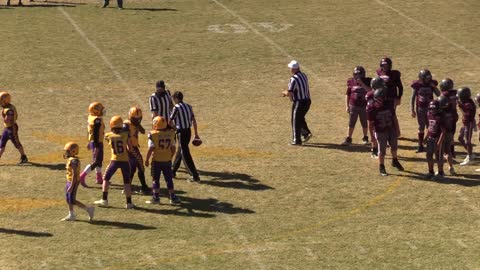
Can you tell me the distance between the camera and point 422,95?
21.2 m

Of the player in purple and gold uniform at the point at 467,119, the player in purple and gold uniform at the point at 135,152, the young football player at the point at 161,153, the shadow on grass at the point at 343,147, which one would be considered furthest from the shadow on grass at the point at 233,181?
the player in purple and gold uniform at the point at 467,119

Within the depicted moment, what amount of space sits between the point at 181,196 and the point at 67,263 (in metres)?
3.79

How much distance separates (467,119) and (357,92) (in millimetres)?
2528

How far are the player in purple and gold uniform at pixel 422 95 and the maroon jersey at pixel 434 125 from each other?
1.71 m

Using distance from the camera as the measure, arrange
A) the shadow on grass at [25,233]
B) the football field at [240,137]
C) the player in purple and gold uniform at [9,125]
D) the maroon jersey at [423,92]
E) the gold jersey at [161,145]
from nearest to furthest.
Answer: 1. the football field at [240,137]
2. the shadow on grass at [25,233]
3. the gold jersey at [161,145]
4. the player in purple and gold uniform at [9,125]
5. the maroon jersey at [423,92]

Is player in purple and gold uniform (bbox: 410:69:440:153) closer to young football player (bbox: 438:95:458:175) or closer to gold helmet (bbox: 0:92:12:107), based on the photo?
young football player (bbox: 438:95:458:175)

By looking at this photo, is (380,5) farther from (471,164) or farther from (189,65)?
(471,164)

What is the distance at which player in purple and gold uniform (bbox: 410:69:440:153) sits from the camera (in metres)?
21.0

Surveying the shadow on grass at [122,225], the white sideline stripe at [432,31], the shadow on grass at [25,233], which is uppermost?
the white sideline stripe at [432,31]

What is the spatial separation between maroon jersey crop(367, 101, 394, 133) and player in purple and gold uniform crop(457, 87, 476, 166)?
1.58 metres

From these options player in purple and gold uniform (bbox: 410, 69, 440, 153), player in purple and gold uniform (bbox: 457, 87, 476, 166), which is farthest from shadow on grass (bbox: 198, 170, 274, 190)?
player in purple and gold uniform (bbox: 457, 87, 476, 166)

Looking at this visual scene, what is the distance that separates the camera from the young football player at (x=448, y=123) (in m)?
19.2

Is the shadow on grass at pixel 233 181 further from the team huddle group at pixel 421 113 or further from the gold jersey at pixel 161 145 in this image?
the team huddle group at pixel 421 113

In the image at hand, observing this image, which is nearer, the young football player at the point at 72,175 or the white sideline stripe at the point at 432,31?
the young football player at the point at 72,175
